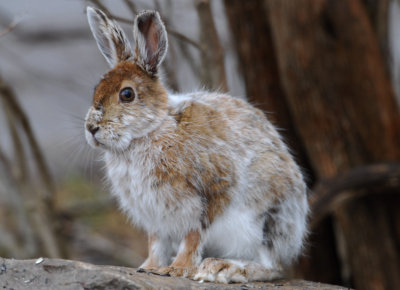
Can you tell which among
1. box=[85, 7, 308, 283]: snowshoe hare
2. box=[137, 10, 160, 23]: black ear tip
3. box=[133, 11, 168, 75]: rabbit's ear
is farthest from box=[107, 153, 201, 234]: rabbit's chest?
box=[137, 10, 160, 23]: black ear tip

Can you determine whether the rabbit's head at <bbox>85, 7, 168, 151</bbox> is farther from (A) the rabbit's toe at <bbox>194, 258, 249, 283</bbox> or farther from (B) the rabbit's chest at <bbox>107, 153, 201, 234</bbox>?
(A) the rabbit's toe at <bbox>194, 258, 249, 283</bbox>

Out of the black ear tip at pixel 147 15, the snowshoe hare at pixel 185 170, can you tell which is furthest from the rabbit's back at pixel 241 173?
the black ear tip at pixel 147 15

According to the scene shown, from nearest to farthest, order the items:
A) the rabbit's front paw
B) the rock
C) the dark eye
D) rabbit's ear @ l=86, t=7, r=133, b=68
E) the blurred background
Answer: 1. the rock
2. the rabbit's front paw
3. the dark eye
4. rabbit's ear @ l=86, t=7, r=133, b=68
5. the blurred background

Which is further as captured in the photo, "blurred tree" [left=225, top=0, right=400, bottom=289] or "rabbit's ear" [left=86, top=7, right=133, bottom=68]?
"blurred tree" [left=225, top=0, right=400, bottom=289]

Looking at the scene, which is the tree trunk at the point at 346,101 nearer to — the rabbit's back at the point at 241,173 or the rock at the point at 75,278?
the rabbit's back at the point at 241,173

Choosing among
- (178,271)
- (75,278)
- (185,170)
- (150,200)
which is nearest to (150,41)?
(185,170)

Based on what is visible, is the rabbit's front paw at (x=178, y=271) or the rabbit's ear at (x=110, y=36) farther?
the rabbit's ear at (x=110, y=36)

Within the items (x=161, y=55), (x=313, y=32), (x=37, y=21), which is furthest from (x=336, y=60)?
(x=37, y=21)
